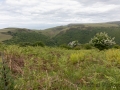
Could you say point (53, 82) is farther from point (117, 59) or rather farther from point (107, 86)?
point (117, 59)

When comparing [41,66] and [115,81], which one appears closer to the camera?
[115,81]

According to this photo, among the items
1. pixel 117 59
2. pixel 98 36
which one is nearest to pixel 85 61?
pixel 117 59

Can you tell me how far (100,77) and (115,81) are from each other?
862 mm

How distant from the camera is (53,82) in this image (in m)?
3.99

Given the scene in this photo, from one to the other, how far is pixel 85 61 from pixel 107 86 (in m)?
2.77

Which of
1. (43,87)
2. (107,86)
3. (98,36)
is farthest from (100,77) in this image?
(98,36)

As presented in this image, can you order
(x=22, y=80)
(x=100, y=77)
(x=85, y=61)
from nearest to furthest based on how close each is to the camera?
(x=22, y=80) < (x=100, y=77) < (x=85, y=61)

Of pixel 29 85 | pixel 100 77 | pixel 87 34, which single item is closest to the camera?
pixel 29 85

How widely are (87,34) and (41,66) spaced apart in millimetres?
145968

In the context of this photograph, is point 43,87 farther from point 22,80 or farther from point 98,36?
point 98,36

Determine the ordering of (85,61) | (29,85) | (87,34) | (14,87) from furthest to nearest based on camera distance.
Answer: (87,34)
(85,61)
(29,85)
(14,87)

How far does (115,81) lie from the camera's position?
3.84 meters

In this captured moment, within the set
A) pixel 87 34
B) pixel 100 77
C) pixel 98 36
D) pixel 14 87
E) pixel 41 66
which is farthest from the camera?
pixel 87 34

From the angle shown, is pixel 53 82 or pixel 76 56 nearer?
pixel 53 82
